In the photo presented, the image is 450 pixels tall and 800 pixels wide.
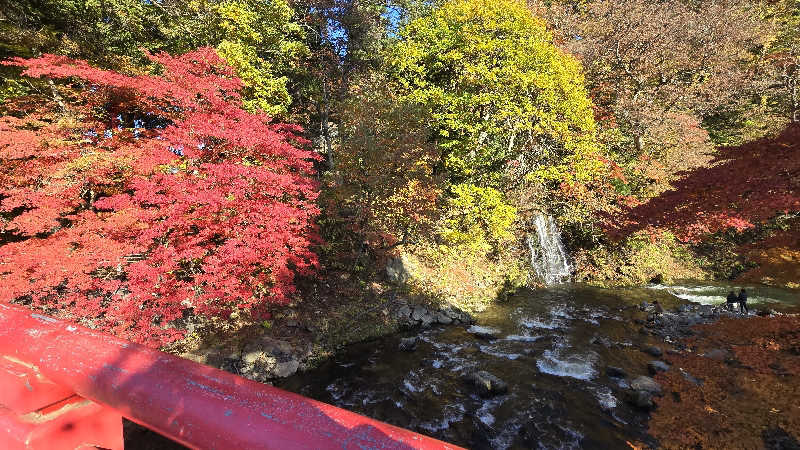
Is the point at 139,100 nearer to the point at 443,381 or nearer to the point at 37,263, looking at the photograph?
the point at 37,263

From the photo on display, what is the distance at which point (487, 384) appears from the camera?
746 centimetres

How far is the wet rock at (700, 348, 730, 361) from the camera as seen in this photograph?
317 inches

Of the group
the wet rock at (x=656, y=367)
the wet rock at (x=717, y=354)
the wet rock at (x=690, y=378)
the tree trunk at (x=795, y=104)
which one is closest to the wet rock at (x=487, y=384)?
the wet rock at (x=656, y=367)

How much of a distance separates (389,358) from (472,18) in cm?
1413

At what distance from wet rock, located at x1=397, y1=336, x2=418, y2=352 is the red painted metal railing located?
28.5ft

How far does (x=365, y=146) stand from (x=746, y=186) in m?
9.36

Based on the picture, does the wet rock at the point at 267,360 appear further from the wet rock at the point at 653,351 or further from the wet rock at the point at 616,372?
the wet rock at the point at 653,351

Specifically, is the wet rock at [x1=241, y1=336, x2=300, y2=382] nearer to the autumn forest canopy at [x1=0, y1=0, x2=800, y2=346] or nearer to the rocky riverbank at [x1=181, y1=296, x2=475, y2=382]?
the rocky riverbank at [x1=181, y1=296, x2=475, y2=382]

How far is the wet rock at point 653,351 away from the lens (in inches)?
349

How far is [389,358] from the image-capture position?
8.91 metres

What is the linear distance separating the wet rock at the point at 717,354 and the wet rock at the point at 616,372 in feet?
7.35

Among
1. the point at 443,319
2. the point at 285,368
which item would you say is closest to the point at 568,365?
the point at 443,319

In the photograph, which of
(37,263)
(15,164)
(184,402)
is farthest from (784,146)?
(15,164)

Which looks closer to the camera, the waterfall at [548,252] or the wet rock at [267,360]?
the wet rock at [267,360]
